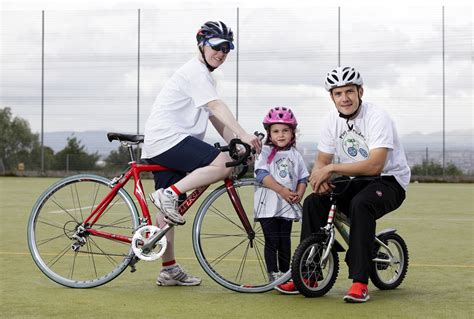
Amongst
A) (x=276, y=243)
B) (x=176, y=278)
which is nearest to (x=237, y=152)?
(x=276, y=243)

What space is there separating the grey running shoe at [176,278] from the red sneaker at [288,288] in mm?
647

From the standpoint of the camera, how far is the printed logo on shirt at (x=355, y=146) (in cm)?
585

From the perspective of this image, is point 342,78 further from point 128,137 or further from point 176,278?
point 176,278

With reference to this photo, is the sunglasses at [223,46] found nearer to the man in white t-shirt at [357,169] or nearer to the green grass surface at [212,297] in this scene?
the man in white t-shirt at [357,169]

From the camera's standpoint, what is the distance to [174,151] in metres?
6.04

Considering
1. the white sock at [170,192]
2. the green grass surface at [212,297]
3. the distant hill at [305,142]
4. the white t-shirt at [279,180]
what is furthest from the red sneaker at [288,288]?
the distant hill at [305,142]

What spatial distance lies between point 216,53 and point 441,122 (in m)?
22.9

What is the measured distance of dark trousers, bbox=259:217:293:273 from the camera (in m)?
6.17

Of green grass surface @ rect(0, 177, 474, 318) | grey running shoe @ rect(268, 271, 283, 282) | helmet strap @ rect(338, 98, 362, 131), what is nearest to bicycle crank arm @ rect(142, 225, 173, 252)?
green grass surface @ rect(0, 177, 474, 318)

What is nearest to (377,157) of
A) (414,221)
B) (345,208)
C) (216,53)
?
(345,208)

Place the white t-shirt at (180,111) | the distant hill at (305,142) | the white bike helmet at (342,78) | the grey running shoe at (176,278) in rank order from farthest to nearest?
the distant hill at (305,142)
the grey running shoe at (176,278)
the white t-shirt at (180,111)
the white bike helmet at (342,78)

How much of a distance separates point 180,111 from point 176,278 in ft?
3.76

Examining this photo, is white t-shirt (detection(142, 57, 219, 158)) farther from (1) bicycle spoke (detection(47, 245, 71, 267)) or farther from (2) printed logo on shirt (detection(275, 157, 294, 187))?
(1) bicycle spoke (detection(47, 245, 71, 267))

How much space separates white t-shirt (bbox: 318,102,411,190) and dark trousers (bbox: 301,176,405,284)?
100mm
